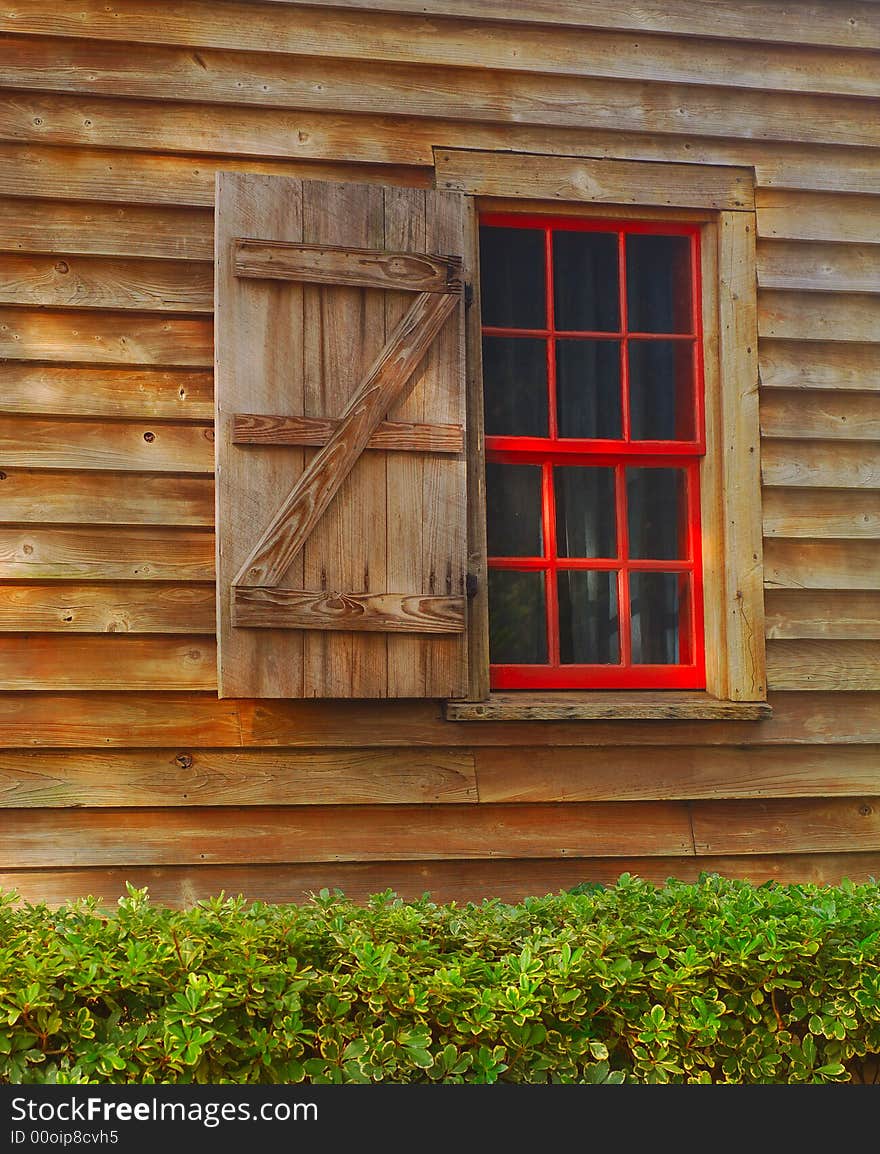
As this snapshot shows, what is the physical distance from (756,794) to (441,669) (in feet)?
4.08

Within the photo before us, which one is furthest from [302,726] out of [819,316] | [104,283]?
[819,316]

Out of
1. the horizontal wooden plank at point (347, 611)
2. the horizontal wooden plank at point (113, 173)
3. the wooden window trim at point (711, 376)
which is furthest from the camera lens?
the wooden window trim at point (711, 376)

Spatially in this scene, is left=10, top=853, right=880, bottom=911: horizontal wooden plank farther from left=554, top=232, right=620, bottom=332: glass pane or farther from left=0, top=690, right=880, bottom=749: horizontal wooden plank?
left=554, top=232, right=620, bottom=332: glass pane

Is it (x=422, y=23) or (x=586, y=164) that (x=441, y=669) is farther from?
(x=422, y=23)

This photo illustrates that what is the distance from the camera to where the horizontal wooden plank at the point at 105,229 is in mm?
4203

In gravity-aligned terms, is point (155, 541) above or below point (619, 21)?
below

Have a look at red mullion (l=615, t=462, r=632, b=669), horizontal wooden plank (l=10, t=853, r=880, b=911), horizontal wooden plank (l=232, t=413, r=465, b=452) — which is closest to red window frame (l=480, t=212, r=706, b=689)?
red mullion (l=615, t=462, r=632, b=669)

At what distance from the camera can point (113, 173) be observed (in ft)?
14.0

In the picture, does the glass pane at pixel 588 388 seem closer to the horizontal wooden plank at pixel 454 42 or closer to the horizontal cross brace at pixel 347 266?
the horizontal cross brace at pixel 347 266

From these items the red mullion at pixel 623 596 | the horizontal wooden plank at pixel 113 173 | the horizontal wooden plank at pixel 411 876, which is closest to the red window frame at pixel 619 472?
the red mullion at pixel 623 596

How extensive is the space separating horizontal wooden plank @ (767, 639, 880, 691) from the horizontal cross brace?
171 cm

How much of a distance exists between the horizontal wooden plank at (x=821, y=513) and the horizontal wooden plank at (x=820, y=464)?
0.10ft

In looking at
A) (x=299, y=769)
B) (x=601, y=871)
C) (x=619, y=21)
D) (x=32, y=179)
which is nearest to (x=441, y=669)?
(x=299, y=769)

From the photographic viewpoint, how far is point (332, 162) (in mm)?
4406
